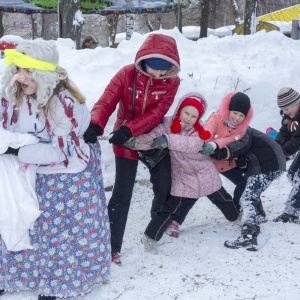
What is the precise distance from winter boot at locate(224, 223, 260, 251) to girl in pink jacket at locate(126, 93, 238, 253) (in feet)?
1.40

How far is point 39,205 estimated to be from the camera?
304 cm

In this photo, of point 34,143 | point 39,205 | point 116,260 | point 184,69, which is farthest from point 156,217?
point 184,69

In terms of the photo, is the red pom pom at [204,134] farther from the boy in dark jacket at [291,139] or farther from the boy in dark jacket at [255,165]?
the boy in dark jacket at [291,139]

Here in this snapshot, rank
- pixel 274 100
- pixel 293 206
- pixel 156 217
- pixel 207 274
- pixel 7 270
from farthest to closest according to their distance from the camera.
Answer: pixel 274 100
pixel 293 206
pixel 156 217
pixel 207 274
pixel 7 270

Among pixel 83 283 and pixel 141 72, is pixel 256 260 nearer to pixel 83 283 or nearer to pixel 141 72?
pixel 83 283

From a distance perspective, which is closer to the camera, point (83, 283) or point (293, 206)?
point (83, 283)

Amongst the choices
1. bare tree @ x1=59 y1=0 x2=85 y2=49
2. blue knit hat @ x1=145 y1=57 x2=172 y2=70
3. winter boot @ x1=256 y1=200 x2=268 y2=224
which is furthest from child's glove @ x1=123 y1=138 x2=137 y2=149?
bare tree @ x1=59 y1=0 x2=85 y2=49

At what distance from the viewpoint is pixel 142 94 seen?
3.61m

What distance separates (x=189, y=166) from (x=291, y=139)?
3.31ft

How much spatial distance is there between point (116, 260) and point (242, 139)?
1.44 m

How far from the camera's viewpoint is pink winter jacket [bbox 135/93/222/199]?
12.6ft

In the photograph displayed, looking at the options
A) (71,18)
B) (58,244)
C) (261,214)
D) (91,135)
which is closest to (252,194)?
(261,214)

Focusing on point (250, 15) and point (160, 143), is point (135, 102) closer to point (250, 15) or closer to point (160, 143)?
point (160, 143)

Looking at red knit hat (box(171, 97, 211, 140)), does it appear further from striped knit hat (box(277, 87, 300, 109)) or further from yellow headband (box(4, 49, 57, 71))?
yellow headband (box(4, 49, 57, 71))
